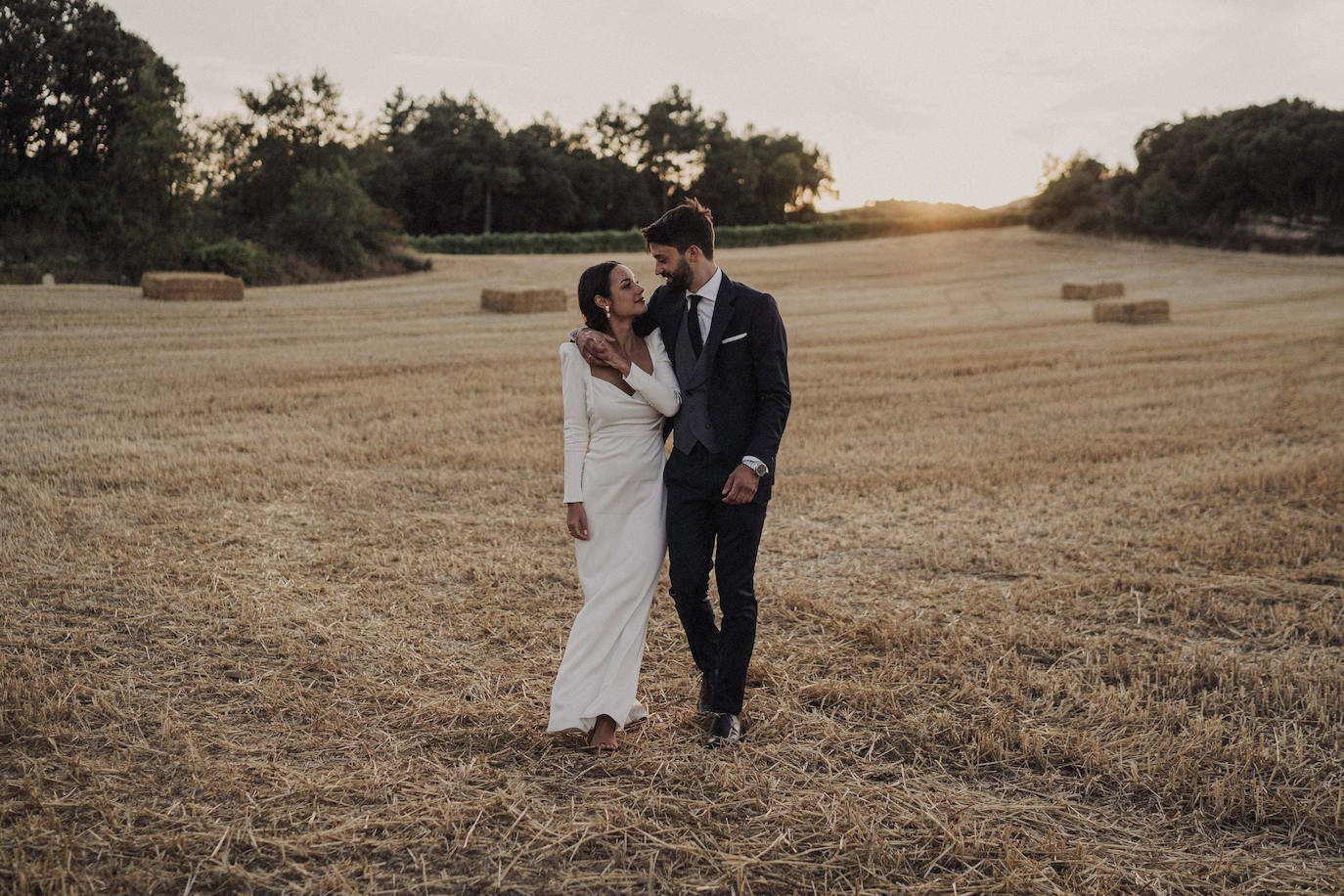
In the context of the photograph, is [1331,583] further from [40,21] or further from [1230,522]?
[40,21]

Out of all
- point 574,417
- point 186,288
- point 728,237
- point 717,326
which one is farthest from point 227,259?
point 728,237

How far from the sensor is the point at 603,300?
12.9ft

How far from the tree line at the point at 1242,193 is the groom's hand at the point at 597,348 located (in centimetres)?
5240

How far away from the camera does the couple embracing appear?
395 centimetres

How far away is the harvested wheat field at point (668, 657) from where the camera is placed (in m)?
3.40

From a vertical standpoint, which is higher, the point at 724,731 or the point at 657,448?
the point at 657,448

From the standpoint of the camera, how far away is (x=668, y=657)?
5180 millimetres

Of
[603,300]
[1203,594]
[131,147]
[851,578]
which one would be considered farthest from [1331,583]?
[131,147]

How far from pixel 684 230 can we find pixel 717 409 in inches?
28.6

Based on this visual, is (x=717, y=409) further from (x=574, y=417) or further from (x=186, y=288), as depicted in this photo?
(x=186, y=288)

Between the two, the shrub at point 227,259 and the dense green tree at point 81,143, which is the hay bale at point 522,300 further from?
the dense green tree at point 81,143

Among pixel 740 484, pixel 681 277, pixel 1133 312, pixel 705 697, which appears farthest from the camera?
pixel 1133 312

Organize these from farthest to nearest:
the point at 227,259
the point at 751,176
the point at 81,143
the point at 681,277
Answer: the point at 751,176 < the point at 81,143 < the point at 227,259 < the point at 681,277

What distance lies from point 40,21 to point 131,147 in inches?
485
